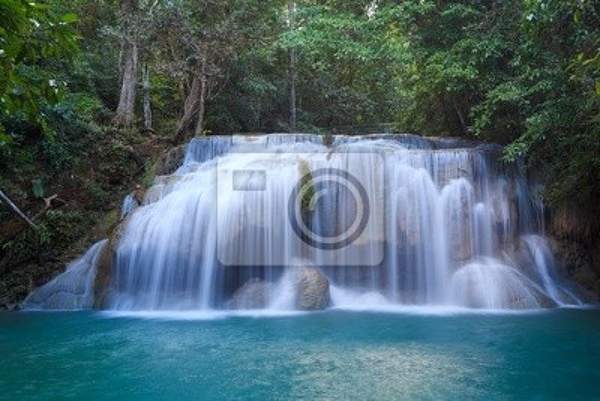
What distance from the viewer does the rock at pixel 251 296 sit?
30.0ft

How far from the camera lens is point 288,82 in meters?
18.6

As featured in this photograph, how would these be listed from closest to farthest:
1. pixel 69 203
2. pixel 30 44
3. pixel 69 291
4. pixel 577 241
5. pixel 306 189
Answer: pixel 30 44 → pixel 69 291 → pixel 577 241 → pixel 306 189 → pixel 69 203

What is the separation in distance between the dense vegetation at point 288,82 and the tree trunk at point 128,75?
4 centimetres

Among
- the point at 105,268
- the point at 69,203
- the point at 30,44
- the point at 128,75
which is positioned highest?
the point at 128,75

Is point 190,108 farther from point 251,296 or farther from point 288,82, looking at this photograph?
point 251,296

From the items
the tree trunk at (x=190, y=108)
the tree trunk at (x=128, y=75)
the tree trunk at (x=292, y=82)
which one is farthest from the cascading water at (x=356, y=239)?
the tree trunk at (x=292, y=82)

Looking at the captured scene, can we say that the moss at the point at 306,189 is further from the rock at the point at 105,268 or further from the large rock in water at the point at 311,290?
the rock at the point at 105,268

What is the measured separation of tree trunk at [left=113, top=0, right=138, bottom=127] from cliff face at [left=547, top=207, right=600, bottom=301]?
10.3 meters

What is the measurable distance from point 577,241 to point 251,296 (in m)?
6.18

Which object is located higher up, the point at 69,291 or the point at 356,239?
the point at 356,239

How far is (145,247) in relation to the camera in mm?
9812

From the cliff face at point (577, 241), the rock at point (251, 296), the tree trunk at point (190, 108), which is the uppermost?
the tree trunk at point (190, 108)

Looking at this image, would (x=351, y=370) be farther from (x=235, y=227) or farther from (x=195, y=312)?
(x=235, y=227)

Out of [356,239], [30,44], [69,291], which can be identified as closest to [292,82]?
[356,239]
